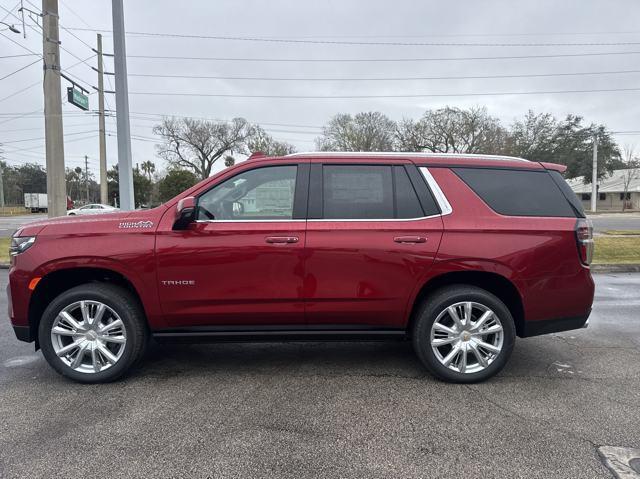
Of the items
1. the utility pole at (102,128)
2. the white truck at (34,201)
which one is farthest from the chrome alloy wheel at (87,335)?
the white truck at (34,201)

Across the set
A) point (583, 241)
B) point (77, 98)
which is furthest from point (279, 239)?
point (77, 98)

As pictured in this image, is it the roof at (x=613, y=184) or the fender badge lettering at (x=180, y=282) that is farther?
the roof at (x=613, y=184)

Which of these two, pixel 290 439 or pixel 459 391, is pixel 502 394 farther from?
pixel 290 439

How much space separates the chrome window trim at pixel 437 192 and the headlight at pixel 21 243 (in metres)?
3.38

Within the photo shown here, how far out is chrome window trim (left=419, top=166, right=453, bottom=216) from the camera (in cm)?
368

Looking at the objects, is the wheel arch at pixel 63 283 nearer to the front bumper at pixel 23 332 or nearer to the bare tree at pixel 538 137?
the front bumper at pixel 23 332

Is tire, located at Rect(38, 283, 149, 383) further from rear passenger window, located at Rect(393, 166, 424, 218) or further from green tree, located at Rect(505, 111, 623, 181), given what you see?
green tree, located at Rect(505, 111, 623, 181)

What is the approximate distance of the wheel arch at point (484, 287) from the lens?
12.2 feet

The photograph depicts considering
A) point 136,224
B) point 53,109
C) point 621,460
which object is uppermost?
point 53,109

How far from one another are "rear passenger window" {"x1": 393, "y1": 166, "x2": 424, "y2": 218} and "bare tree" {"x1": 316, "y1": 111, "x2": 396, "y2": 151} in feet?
150

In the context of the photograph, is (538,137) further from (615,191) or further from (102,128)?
(102,128)

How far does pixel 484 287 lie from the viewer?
3.84 m

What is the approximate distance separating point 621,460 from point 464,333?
4.36ft

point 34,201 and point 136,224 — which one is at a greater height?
point 34,201
